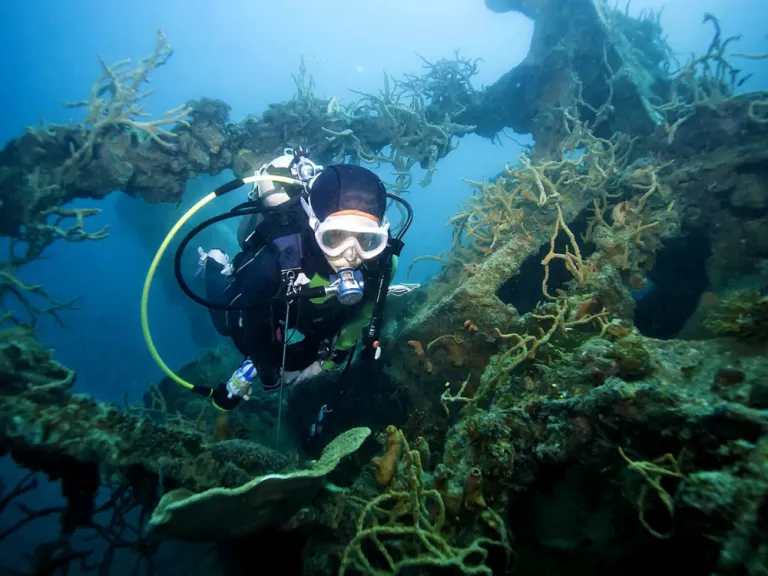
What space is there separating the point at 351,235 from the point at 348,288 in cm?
53

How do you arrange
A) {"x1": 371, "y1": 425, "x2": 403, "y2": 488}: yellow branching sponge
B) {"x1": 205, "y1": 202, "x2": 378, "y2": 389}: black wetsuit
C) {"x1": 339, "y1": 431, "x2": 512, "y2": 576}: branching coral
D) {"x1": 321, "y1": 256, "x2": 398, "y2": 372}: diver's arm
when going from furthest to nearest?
{"x1": 321, "y1": 256, "x2": 398, "y2": 372}: diver's arm < {"x1": 205, "y1": 202, "x2": 378, "y2": 389}: black wetsuit < {"x1": 371, "y1": 425, "x2": 403, "y2": 488}: yellow branching sponge < {"x1": 339, "y1": 431, "x2": 512, "y2": 576}: branching coral

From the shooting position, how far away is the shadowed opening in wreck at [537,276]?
5.05 metres

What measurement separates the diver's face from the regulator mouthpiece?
142 millimetres

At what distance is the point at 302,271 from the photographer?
149 inches

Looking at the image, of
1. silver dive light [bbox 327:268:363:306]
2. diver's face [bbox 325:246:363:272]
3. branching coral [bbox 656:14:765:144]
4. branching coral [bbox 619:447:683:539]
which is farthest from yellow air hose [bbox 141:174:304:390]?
branching coral [bbox 656:14:765:144]

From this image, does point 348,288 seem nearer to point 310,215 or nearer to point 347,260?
point 347,260

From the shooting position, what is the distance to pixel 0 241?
5706cm

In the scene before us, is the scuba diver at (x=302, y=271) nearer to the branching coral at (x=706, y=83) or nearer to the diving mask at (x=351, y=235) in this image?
the diving mask at (x=351, y=235)

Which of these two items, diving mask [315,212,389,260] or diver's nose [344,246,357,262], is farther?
diver's nose [344,246,357,262]

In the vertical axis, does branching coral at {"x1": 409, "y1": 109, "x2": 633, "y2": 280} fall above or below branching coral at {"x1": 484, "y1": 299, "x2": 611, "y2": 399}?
above

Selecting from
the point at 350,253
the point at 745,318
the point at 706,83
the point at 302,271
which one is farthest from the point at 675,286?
the point at 302,271

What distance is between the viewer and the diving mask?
346 centimetres

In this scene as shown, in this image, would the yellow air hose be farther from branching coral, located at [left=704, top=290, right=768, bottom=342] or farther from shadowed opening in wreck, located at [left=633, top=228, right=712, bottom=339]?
shadowed opening in wreck, located at [left=633, top=228, right=712, bottom=339]

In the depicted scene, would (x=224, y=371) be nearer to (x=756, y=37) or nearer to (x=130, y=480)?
(x=130, y=480)
